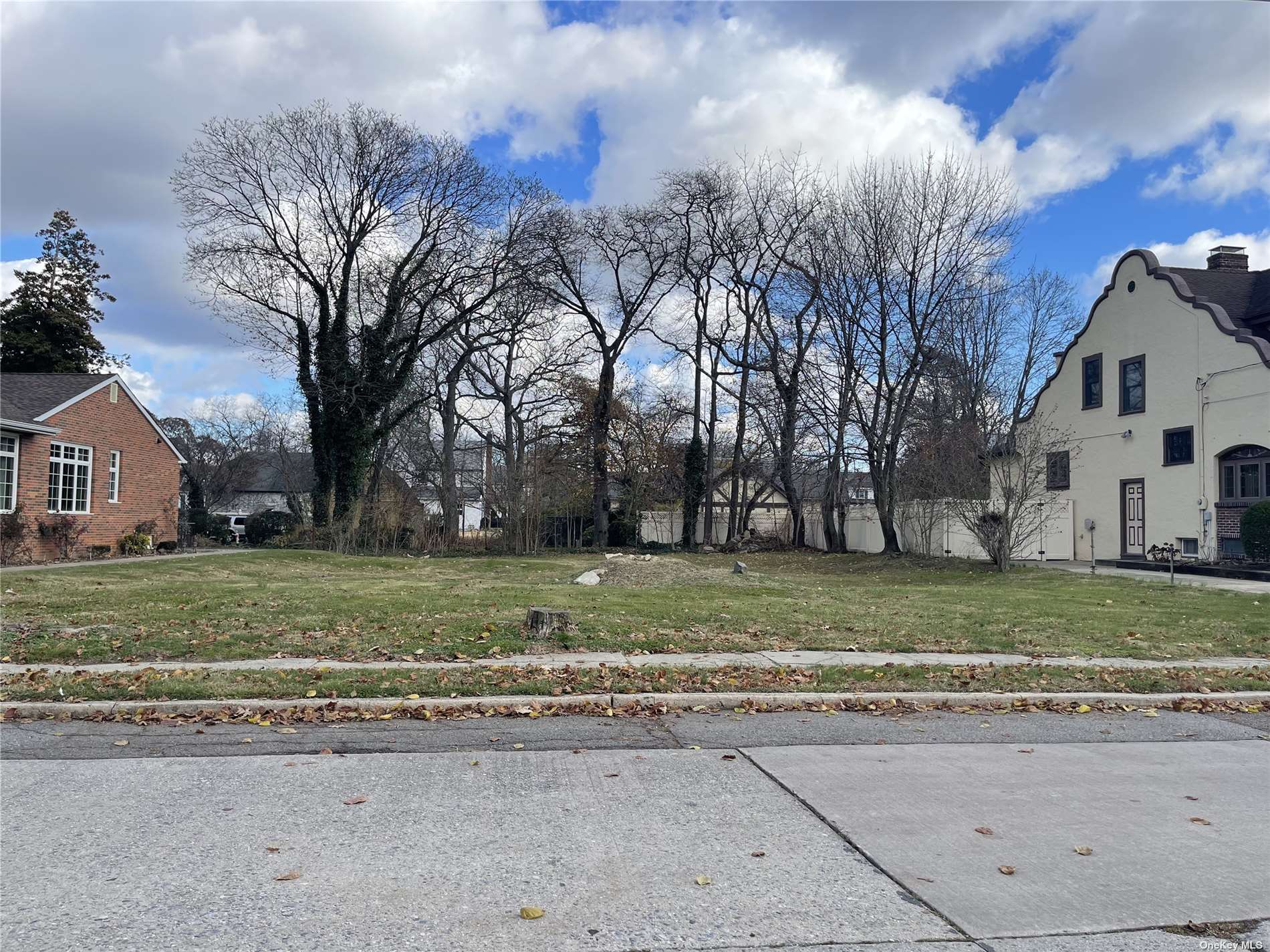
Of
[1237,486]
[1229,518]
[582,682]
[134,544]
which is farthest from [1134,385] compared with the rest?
[134,544]

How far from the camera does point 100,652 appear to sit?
31.8 feet

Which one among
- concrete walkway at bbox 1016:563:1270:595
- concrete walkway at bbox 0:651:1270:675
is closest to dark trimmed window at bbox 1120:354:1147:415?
concrete walkway at bbox 1016:563:1270:595

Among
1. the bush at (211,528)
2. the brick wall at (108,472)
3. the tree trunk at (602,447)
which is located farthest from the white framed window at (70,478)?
the tree trunk at (602,447)

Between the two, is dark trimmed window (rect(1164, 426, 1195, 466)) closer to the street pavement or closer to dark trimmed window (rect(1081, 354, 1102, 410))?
dark trimmed window (rect(1081, 354, 1102, 410))

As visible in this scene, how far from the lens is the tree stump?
10688 millimetres

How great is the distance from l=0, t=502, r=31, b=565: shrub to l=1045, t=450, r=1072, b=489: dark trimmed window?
29059 mm

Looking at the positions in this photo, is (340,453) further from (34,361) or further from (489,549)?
(34,361)

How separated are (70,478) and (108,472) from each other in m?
1.68

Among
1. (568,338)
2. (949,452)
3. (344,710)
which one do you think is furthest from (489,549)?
(344,710)

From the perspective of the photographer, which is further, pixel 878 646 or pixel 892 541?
pixel 892 541

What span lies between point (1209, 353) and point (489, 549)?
76.9 feet

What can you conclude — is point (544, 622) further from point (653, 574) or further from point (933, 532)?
point (933, 532)

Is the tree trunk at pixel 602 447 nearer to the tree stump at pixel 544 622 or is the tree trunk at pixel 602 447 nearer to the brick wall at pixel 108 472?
the brick wall at pixel 108 472

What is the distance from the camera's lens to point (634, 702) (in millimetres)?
8188
